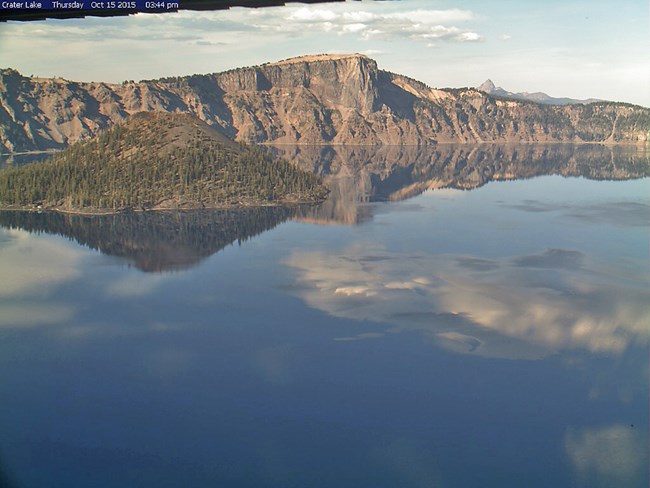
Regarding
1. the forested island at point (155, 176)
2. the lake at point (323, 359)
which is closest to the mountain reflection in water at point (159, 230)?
the lake at point (323, 359)

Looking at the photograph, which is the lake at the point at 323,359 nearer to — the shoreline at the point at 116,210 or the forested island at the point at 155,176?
the shoreline at the point at 116,210

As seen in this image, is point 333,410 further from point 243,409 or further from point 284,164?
point 284,164

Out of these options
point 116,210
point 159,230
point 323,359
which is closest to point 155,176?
point 116,210

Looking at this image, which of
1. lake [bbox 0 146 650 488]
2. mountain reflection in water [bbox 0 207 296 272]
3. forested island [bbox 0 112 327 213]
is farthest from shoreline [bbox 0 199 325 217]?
lake [bbox 0 146 650 488]

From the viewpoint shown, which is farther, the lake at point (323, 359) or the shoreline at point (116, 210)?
the shoreline at point (116, 210)

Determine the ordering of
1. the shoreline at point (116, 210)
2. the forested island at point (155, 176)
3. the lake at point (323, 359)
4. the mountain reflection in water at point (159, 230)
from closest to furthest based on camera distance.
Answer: the lake at point (323, 359)
the mountain reflection in water at point (159, 230)
the shoreline at point (116, 210)
the forested island at point (155, 176)

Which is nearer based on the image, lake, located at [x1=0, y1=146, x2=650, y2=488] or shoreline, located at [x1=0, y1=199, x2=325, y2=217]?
lake, located at [x1=0, y1=146, x2=650, y2=488]

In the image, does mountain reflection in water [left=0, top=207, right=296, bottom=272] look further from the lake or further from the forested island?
the forested island
